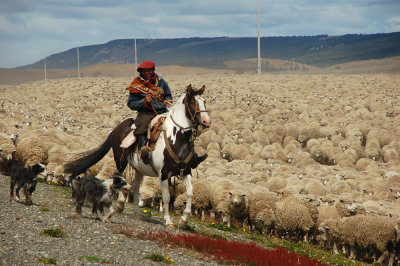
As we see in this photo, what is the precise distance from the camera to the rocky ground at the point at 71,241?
26.5 ft

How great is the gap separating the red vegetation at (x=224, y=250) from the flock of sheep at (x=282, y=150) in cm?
176

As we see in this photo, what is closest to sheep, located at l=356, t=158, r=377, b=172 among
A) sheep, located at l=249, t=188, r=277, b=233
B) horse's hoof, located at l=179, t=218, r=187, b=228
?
sheep, located at l=249, t=188, r=277, b=233

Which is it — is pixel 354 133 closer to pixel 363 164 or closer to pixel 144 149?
pixel 363 164

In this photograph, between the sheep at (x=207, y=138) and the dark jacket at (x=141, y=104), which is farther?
the sheep at (x=207, y=138)

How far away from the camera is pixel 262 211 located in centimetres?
1523

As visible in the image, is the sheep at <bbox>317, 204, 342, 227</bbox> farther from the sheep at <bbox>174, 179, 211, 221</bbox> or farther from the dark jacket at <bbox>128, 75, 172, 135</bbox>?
the dark jacket at <bbox>128, 75, 172, 135</bbox>

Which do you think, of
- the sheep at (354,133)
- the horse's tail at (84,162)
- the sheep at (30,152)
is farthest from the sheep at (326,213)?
the sheep at (354,133)

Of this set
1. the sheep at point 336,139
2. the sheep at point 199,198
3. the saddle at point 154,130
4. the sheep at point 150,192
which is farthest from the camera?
the sheep at point 336,139

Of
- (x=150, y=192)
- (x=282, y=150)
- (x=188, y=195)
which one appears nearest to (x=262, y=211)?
(x=150, y=192)

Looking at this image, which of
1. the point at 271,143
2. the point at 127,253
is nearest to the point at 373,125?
the point at 271,143

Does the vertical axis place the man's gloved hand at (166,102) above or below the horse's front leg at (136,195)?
above

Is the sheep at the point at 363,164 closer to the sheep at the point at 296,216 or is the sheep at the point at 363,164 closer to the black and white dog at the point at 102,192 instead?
the sheep at the point at 296,216

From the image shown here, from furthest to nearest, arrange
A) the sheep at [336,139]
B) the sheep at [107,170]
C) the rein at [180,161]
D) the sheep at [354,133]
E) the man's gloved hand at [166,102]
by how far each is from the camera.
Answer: the sheep at [354,133] → the sheep at [336,139] → the sheep at [107,170] → the man's gloved hand at [166,102] → the rein at [180,161]

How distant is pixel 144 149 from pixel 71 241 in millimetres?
2844
